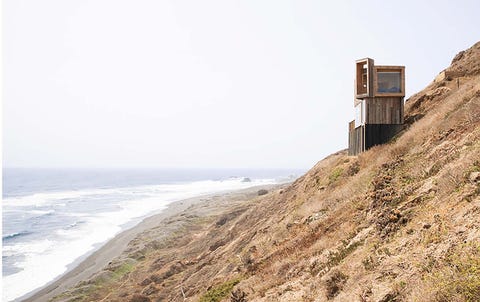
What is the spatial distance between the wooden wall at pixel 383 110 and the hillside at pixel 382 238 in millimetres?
1538

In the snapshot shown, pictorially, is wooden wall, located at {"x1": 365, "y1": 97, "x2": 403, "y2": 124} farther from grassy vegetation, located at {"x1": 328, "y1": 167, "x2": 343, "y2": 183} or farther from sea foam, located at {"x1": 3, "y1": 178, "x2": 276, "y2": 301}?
sea foam, located at {"x1": 3, "y1": 178, "x2": 276, "y2": 301}

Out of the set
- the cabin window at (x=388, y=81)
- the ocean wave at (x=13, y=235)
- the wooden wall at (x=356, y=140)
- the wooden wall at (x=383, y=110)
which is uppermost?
the cabin window at (x=388, y=81)

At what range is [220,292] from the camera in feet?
46.8

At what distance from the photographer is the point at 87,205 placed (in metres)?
84.9

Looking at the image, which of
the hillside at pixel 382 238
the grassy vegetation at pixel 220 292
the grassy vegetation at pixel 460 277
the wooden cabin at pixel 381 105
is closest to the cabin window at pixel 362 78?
the wooden cabin at pixel 381 105

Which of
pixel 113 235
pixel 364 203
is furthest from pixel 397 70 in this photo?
pixel 113 235

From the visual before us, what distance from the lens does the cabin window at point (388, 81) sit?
74.4 feet

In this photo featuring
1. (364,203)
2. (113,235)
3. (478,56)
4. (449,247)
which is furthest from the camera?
(113,235)

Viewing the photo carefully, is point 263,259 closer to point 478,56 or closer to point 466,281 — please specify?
point 466,281

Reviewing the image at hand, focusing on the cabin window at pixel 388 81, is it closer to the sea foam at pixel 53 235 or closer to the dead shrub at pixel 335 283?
the dead shrub at pixel 335 283

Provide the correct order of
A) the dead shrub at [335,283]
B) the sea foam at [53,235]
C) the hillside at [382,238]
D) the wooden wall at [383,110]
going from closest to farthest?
the hillside at [382,238]
the dead shrub at [335,283]
the wooden wall at [383,110]
the sea foam at [53,235]

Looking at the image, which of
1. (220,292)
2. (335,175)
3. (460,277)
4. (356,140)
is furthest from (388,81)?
(460,277)

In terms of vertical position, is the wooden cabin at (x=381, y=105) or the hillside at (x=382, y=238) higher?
the wooden cabin at (x=381, y=105)

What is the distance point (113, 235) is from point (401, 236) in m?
48.7
